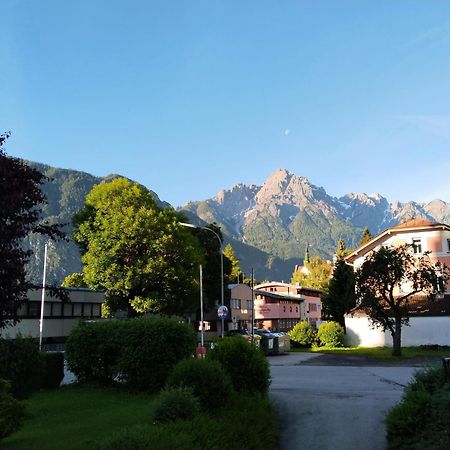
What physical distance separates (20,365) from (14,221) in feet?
13.1

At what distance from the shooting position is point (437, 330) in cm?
4506

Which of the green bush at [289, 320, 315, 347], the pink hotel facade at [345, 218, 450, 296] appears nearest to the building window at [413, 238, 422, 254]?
the pink hotel facade at [345, 218, 450, 296]

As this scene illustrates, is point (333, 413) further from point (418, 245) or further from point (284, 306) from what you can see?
point (284, 306)

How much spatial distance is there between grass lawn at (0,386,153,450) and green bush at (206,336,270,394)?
7.28ft

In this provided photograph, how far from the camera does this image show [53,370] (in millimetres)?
17797

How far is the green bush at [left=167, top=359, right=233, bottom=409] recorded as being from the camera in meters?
10.9

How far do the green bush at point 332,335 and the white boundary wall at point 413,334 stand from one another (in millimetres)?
1789

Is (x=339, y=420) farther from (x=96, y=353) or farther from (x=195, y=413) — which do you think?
(x=96, y=353)

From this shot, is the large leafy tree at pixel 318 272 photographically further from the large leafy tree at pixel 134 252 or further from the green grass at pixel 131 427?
the green grass at pixel 131 427

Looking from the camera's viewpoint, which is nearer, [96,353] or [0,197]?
[0,197]

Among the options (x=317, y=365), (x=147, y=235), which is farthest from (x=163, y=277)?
(x=317, y=365)

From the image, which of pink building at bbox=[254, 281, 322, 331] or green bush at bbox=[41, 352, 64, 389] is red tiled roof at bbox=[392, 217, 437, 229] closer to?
pink building at bbox=[254, 281, 322, 331]

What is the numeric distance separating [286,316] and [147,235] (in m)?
44.7

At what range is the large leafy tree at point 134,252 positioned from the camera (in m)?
43.4
